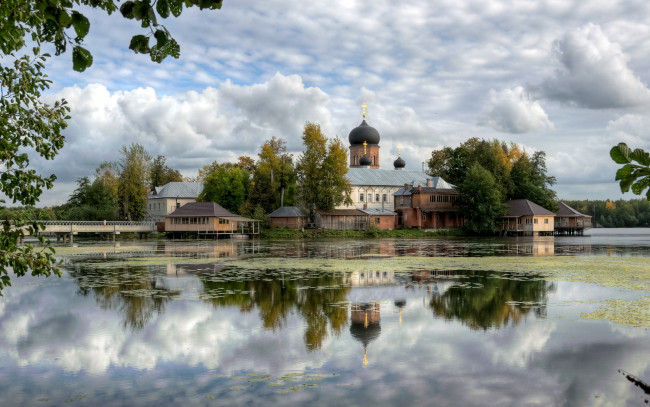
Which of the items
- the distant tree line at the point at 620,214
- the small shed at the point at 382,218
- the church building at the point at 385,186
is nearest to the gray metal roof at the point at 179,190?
the church building at the point at 385,186

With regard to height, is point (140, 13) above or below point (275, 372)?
above

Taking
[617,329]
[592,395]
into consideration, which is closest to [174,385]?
[592,395]

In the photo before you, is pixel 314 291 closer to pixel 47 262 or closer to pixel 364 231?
pixel 47 262

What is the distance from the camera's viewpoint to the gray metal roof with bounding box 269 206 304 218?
67438mm

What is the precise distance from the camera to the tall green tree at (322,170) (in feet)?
218

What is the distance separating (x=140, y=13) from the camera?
2994 millimetres

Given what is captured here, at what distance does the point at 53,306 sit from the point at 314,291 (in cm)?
681

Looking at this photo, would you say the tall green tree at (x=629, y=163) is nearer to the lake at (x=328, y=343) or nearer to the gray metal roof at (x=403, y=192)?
the lake at (x=328, y=343)

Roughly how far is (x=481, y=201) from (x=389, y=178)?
17.2 metres

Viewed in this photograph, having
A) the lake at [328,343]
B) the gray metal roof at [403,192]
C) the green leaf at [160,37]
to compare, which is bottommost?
the lake at [328,343]

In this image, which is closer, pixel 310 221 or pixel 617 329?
pixel 617 329

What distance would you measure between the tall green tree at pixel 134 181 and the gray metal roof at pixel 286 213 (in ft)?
64.7

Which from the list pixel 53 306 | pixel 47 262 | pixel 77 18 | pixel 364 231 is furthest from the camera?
pixel 364 231

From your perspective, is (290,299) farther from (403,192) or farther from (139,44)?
(403,192)
